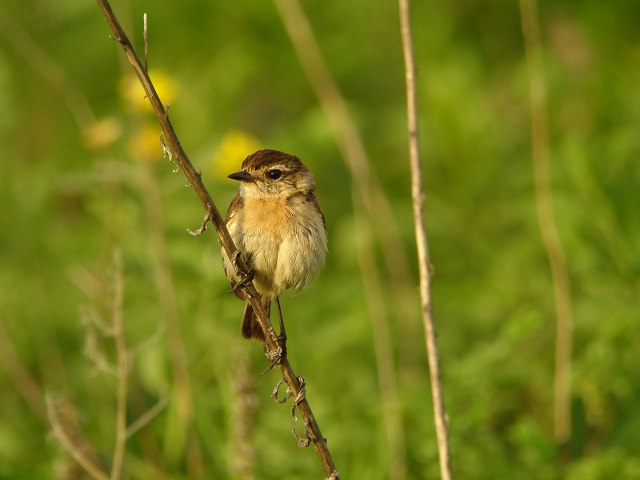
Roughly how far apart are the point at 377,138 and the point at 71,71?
2752 millimetres

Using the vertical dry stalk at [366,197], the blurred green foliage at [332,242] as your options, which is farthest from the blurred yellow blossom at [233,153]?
the vertical dry stalk at [366,197]

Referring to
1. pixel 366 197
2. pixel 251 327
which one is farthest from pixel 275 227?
pixel 366 197

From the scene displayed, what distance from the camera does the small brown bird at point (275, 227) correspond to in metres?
4.54

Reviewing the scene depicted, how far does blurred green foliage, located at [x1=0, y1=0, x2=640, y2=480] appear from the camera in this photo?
5.61 metres

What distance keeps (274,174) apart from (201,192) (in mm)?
1471

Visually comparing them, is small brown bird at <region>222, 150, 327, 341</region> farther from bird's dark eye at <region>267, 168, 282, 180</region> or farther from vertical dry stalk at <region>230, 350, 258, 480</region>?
vertical dry stalk at <region>230, 350, 258, 480</region>

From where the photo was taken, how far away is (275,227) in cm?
459

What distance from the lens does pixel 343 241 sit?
7469 millimetres

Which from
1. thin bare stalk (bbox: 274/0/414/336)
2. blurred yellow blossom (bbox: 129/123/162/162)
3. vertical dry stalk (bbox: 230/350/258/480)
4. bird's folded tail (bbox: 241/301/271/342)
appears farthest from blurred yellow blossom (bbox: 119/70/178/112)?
vertical dry stalk (bbox: 230/350/258/480)

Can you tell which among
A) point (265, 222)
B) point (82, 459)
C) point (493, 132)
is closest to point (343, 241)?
point (493, 132)

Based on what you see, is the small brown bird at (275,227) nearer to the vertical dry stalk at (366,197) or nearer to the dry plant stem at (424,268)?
the vertical dry stalk at (366,197)

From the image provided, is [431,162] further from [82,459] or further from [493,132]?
[82,459]

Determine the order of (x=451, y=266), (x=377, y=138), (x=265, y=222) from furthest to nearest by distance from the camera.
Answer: (x=377, y=138), (x=451, y=266), (x=265, y=222)

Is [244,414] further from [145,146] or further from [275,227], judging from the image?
[145,146]
